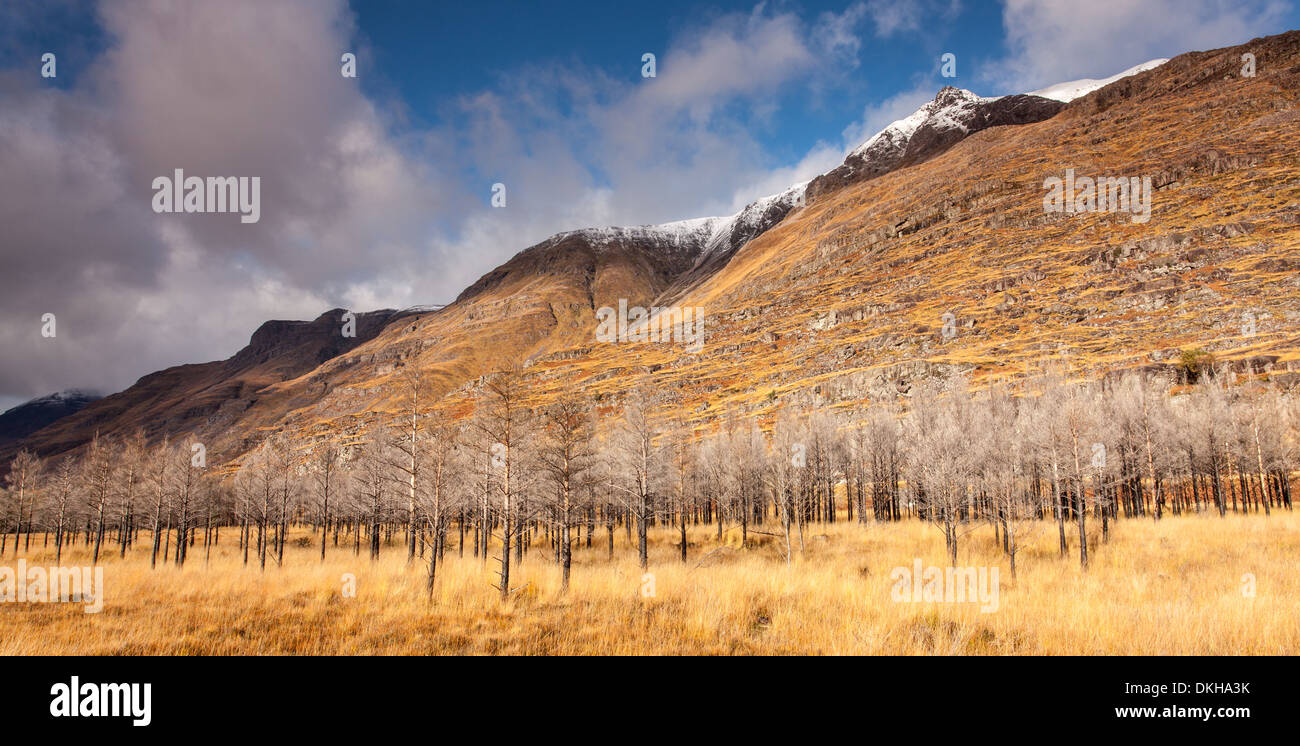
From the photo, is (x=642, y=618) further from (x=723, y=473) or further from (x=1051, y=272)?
(x=1051, y=272)

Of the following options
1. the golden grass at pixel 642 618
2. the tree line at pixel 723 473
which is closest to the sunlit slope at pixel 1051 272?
the tree line at pixel 723 473

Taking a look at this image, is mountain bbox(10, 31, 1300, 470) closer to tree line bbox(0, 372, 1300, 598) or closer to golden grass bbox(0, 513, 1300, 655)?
tree line bbox(0, 372, 1300, 598)

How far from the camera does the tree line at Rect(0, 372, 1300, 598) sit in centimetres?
2036

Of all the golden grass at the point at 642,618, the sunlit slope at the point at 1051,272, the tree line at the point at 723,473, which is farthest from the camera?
the sunlit slope at the point at 1051,272

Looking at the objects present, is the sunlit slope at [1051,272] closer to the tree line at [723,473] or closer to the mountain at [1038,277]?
the mountain at [1038,277]

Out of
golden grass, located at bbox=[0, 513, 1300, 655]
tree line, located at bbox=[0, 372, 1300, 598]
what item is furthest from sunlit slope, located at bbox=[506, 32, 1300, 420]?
golden grass, located at bbox=[0, 513, 1300, 655]

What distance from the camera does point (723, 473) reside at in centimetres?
5022

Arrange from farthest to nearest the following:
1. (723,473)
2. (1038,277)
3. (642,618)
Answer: (1038,277) < (723,473) < (642,618)

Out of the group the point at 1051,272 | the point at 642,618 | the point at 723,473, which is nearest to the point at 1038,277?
the point at 1051,272

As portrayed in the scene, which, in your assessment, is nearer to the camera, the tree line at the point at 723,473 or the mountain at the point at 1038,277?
the tree line at the point at 723,473

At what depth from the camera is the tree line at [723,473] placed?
20.4 meters

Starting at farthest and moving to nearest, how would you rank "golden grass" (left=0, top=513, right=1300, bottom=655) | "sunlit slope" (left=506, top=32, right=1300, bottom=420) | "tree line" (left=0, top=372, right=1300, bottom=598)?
"sunlit slope" (left=506, top=32, right=1300, bottom=420) → "tree line" (left=0, top=372, right=1300, bottom=598) → "golden grass" (left=0, top=513, right=1300, bottom=655)

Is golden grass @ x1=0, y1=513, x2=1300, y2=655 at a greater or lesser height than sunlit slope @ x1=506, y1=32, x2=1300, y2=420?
lesser

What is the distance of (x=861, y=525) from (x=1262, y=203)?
14300cm
